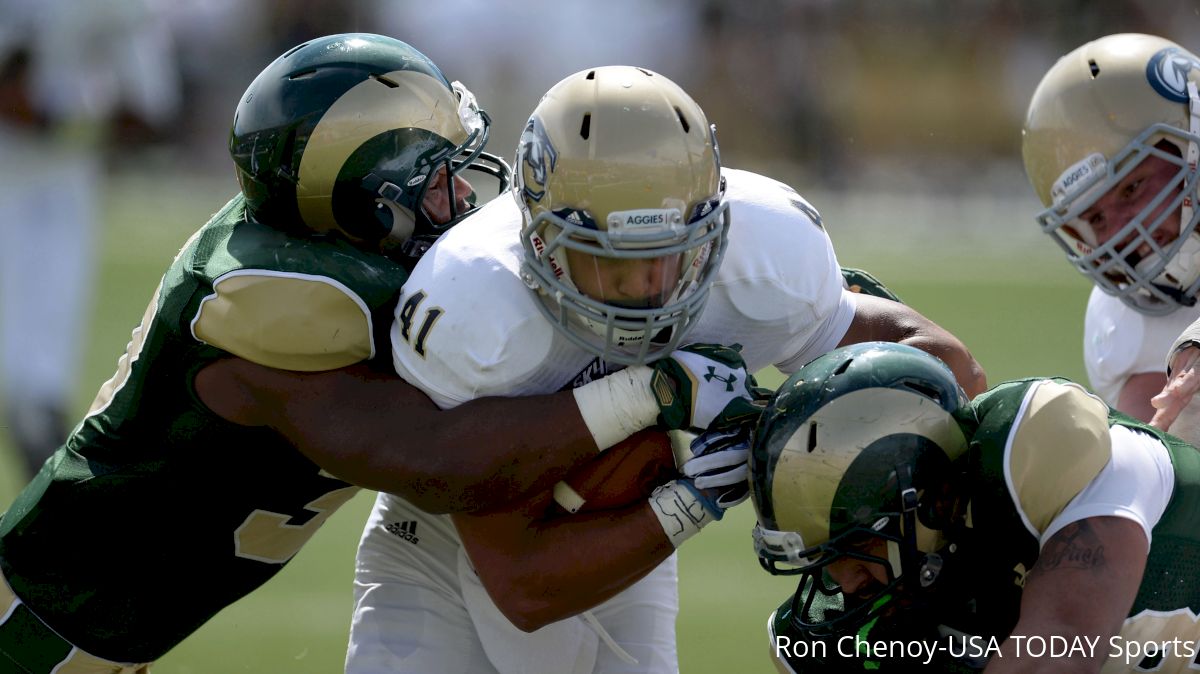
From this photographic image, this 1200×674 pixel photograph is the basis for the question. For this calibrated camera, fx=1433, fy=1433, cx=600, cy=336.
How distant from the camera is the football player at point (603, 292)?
102 inches

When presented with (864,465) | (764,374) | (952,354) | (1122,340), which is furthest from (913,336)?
(764,374)

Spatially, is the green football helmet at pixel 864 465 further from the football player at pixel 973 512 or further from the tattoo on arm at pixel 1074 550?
the tattoo on arm at pixel 1074 550

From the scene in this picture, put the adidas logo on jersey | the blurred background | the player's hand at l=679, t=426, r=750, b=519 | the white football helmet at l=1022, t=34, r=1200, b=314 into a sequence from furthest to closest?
1. the blurred background
2. the white football helmet at l=1022, t=34, r=1200, b=314
3. the adidas logo on jersey
4. the player's hand at l=679, t=426, r=750, b=519

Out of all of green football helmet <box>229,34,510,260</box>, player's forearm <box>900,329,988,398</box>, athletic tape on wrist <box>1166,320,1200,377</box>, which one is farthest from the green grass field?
athletic tape on wrist <box>1166,320,1200,377</box>

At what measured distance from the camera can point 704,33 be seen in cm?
1347

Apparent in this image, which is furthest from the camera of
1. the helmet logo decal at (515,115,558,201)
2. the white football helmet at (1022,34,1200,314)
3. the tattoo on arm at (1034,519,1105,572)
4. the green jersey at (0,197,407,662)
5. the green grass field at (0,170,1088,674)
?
the green grass field at (0,170,1088,674)

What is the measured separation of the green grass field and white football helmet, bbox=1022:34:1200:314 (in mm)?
1603

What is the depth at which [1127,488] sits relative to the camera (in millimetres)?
2283

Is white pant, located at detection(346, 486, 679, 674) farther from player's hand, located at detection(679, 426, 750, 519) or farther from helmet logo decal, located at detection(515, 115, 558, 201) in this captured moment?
helmet logo decal, located at detection(515, 115, 558, 201)

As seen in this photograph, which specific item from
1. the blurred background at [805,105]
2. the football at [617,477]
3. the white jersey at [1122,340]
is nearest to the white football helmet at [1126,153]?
the white jersey at [1122,340]

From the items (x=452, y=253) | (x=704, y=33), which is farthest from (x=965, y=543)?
(x=704, y=33)

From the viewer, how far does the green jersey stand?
111 inches

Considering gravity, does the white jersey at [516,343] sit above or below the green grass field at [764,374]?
above

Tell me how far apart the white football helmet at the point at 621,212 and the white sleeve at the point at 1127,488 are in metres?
0.75
